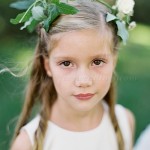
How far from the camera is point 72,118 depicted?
282 centimetres

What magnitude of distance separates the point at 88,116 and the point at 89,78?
1.31 feet

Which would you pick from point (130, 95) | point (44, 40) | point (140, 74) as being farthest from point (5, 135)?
point (140, 74)

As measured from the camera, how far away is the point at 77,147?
2.84 meters

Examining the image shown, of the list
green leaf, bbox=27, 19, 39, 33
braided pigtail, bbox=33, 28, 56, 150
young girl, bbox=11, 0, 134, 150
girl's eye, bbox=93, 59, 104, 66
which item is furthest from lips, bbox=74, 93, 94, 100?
green leaf, bbox=27, 19, 39, 33

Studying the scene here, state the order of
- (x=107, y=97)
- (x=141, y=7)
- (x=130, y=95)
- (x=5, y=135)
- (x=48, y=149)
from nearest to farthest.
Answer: (x=48, y=149) → (x=107, y=97) → (x=5, y=135) → (x=130, y=95) → (x=141, y=7)

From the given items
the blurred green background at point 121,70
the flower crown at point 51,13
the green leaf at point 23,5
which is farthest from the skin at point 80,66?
the blurred green background at point 121,70

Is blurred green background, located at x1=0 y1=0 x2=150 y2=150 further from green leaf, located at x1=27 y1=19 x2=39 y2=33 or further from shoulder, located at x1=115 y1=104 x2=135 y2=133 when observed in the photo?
shoulder, located at x1=115 y1=104 x2=135 y2=133

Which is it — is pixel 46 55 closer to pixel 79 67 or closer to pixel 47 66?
pixel 47 66

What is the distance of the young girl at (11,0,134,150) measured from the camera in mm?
2510

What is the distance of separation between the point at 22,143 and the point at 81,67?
21.0 inches

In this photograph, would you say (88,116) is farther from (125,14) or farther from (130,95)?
(130,95)

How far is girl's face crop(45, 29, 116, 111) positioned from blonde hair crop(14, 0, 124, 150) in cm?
4

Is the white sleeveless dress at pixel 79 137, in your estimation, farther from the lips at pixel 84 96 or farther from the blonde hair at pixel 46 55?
the lips at pixel 84 96

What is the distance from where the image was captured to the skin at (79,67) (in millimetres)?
2484
